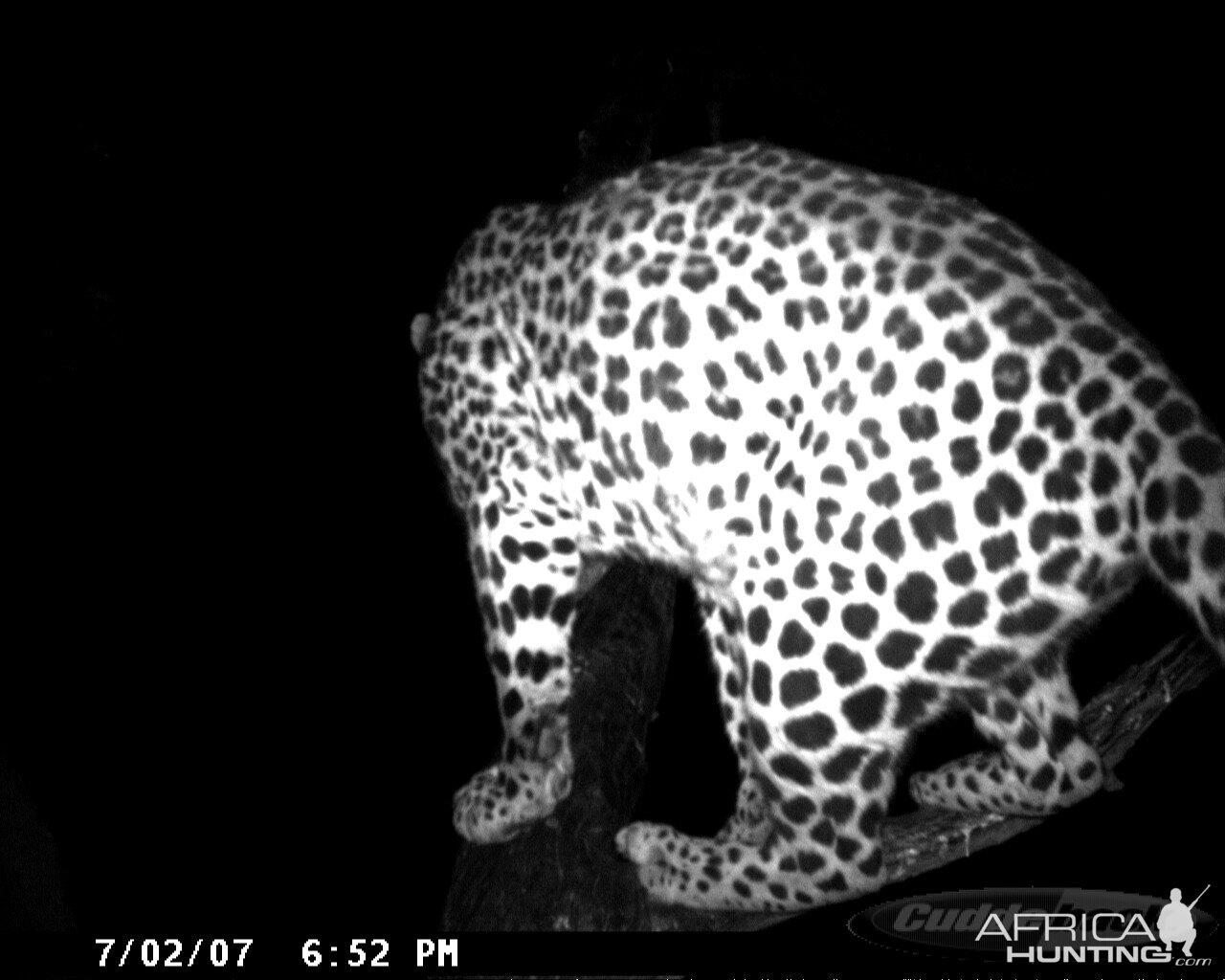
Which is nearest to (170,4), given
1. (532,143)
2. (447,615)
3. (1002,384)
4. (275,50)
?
(275,50)

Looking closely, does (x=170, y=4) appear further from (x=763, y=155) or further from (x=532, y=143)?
(x=763, y=155)

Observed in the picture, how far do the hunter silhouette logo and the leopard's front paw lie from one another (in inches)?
39.6

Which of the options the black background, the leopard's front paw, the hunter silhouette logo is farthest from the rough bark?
the hunter silhouette logo

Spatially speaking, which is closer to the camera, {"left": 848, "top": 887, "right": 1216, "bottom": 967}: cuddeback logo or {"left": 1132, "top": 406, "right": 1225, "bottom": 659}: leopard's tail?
{"left": 1132, "top": 406, "right": 1225, "bottom": 659}: leopard's tail

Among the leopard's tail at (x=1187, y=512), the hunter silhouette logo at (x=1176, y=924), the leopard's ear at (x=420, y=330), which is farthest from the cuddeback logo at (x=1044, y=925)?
the leopard's ear at (x=420, y=330)

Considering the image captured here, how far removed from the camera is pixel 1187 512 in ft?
4.62

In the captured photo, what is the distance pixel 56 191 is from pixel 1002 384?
60.9 inches

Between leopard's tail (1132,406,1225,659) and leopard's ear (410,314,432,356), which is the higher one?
leopard's ear (410,314,432,356)

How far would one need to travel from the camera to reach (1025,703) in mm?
1854

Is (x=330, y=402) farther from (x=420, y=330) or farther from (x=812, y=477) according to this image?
(x=812, y=477)

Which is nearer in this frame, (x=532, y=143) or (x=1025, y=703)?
(x=1025, y=703)

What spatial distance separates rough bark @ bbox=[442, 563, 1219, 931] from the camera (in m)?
1.78

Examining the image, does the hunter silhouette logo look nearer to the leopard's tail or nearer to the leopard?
the leopard

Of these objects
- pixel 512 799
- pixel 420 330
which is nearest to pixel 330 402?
pixel 420 330
